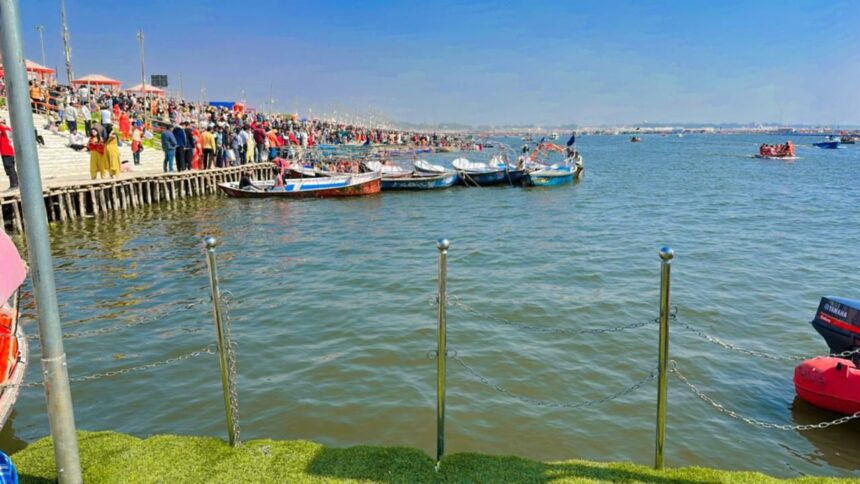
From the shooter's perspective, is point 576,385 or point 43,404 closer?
point 43,404

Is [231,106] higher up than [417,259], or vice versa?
[231,106]

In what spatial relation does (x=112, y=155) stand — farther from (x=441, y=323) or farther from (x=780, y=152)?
(x=780, y=152)

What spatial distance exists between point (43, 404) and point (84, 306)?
498cm

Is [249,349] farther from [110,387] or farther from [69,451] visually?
[69,451]

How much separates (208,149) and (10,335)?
26.8m

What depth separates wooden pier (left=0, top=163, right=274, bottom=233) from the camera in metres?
20.1

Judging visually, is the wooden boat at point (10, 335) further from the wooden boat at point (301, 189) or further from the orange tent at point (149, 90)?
the orange tent at point (149, 90)

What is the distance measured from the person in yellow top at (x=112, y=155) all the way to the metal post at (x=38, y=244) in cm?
2245

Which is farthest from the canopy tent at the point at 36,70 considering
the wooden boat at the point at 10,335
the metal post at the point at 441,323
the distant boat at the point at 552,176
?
the metal post at the point at 441,323

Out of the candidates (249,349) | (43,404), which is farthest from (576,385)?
(43,404)

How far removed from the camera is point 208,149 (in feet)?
103

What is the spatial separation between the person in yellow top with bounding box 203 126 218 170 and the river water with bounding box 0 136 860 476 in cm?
757

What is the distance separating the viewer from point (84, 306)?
12438 millimetres

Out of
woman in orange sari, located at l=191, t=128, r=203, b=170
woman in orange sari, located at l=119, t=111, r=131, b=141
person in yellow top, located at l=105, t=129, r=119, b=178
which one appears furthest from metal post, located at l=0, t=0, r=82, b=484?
woman in orange sari, located at l=119, t=111, r=131, b=141
